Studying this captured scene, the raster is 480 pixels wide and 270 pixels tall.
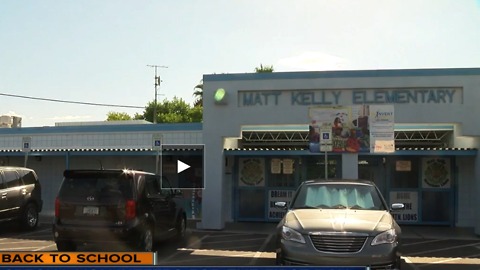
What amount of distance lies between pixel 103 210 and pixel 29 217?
592 centimetres

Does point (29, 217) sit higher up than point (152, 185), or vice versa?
point (152, 185)

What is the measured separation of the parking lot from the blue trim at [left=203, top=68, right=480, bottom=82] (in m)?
4.57

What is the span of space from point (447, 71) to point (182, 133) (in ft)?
29.9

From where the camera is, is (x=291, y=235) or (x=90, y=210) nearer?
(x=291, y=235)

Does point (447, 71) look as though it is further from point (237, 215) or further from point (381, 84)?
point (237, 215)

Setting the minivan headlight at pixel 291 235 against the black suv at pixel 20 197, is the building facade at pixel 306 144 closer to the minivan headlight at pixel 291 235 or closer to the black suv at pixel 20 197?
the black suv at pixel 20 197

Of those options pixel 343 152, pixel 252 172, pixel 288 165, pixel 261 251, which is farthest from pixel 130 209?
pixel 288 165

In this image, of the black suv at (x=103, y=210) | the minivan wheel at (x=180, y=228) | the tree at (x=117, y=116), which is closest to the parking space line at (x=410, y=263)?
the black suv at (x=103, y=210)

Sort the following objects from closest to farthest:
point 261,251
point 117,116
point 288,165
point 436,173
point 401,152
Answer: point 261,251 < point 401,152 < point 436,173 < point 288,165 < point 117,116

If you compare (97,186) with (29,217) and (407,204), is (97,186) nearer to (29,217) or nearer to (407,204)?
(29,217)

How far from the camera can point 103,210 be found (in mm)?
8922

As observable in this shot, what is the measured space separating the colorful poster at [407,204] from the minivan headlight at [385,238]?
8.97 meters

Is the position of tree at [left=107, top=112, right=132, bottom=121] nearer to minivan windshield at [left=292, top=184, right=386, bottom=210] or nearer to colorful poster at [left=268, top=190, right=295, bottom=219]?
colorful poster at [left=268, top=190, right=295, bottom=219]

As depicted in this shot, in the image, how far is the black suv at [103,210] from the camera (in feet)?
29.1
